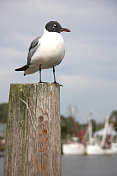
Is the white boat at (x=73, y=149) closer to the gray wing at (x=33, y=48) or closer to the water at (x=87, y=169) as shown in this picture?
the water at (x=87, y=169)

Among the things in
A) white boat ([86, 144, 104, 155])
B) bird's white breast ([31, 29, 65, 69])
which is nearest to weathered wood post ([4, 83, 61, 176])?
bird's white breast ([31, 29, 65, 69])

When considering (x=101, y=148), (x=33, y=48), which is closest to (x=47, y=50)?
(x=33, y=48)

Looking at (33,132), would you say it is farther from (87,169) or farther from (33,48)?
(87,169)

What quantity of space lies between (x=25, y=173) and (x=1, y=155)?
45.1 meters

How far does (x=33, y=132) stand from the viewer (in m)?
2.88

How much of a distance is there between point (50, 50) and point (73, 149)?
2606 inches

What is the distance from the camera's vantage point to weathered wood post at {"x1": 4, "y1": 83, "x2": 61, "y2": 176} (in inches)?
113

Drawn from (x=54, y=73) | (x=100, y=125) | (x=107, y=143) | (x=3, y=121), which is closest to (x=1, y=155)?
Result: (x=3, y=121)

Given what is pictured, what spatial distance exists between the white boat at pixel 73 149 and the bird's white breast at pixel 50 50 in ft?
210

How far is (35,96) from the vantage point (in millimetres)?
2941

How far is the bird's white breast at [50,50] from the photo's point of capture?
388cm

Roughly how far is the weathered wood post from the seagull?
1.00 m

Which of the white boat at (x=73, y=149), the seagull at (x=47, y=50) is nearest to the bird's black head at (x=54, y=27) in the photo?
the seagull at (x=47, y=50)

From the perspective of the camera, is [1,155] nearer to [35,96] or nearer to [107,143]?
[107,143]
